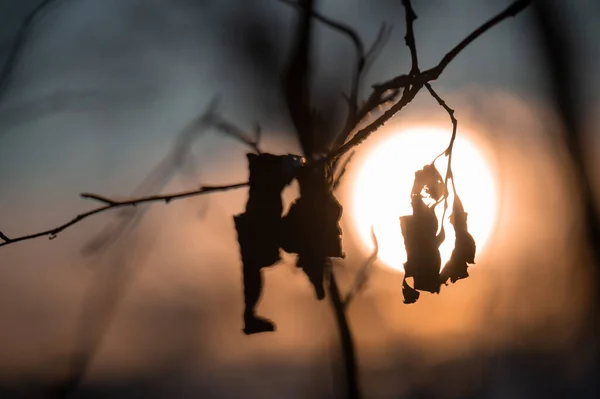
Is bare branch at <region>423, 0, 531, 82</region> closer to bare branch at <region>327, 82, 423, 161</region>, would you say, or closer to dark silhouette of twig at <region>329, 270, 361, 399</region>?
bare branch at <region>327, 82, 423, 161</region>

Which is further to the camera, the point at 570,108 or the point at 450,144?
the point at 570,108

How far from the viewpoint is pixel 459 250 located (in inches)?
48.1

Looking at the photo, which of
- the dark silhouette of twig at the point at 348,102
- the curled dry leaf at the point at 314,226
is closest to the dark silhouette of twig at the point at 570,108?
the dark silhouette of twig at the point at 348,102

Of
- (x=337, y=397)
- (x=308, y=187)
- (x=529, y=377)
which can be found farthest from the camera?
(x=529, y=377)

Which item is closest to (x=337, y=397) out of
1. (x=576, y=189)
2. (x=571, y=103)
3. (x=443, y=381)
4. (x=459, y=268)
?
(x=576, y=189)

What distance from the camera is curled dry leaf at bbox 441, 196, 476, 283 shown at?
1.21 meters

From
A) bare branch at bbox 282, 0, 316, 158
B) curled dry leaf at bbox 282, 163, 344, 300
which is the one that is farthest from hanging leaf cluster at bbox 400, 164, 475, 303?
bare branch at bbox 282, 0, 316, 158

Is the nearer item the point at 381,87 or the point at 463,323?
the point at 381,87

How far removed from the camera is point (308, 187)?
1.24m

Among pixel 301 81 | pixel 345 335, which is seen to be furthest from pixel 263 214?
pixel 301 81

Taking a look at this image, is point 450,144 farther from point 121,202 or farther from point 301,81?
point 301,81

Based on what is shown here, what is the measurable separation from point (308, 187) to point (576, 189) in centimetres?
124

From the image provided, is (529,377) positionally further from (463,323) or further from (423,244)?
(423,244)

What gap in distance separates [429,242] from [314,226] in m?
0.21
